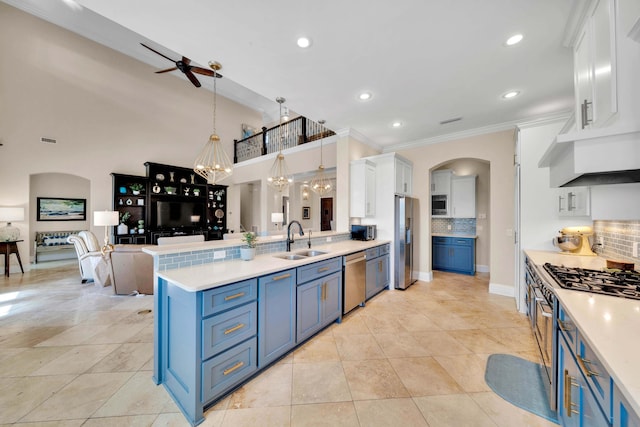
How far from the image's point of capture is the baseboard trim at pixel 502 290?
385 cm

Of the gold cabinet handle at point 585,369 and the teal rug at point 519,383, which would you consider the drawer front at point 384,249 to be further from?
the gold cabinet handle at point 585,369

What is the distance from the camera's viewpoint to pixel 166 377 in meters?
1.84

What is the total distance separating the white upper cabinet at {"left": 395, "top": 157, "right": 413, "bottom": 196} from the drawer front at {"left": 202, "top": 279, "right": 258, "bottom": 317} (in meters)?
3.35

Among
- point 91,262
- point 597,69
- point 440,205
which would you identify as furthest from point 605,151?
point 91,262

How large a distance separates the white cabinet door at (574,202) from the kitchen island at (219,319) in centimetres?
267

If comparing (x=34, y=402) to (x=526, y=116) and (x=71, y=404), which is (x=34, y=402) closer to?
(x=71, y=404)

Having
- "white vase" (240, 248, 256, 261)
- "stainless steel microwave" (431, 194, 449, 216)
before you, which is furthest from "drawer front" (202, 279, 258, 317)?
"stainless steel microwave" (431, 194, 449, 216)

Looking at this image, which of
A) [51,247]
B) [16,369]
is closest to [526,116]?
[16,369]

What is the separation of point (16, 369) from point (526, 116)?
676 cm

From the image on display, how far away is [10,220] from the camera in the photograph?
4961mm

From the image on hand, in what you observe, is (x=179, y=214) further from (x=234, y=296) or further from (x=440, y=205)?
(x=440, y=205)

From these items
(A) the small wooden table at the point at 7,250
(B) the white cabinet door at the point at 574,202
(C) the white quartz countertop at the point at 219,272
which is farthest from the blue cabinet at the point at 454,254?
(A) the small wooden table at the point at 7,250

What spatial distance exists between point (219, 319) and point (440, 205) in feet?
18.3

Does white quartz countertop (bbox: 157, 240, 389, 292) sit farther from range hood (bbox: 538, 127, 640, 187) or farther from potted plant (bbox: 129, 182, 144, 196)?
potted plant (bbox: 129, 182, 144, 196)
